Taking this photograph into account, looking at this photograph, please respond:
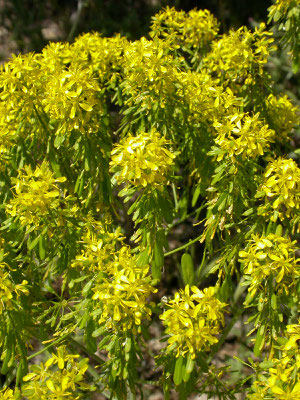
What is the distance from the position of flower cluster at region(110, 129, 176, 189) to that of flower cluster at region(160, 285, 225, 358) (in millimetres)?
473

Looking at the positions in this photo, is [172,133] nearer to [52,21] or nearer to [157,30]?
[157,30]

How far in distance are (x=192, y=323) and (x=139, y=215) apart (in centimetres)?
54

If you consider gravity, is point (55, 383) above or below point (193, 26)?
below

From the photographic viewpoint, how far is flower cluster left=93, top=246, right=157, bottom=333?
1.85 meters

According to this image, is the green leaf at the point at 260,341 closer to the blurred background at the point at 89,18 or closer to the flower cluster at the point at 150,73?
the flower cluster at the point at 150,73

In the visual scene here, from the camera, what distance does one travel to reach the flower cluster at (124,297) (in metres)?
1.85

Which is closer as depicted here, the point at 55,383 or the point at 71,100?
the point at 55,383

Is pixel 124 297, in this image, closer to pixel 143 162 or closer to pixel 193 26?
pixel 143 162

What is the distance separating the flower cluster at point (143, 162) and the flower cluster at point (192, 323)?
18.6 inches

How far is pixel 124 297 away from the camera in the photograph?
188 cm

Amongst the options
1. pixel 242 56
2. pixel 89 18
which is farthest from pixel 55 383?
pixel 89 18

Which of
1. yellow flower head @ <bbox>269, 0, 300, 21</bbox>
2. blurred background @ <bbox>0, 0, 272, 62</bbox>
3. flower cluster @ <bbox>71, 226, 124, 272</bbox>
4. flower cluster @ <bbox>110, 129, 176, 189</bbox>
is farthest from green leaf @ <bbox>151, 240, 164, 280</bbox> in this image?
blurred background @ <bbox>0, 0, 272, 62</bbox>

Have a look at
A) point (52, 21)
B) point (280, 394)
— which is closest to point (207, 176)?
point (280, 394)

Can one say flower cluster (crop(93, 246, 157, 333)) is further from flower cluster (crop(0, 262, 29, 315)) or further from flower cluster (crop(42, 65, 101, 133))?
flower cluster (crop(42, 65, 101, 133))
